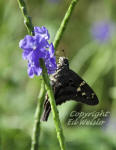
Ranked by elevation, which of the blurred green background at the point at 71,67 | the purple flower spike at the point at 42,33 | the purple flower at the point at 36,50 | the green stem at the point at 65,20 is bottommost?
the purple flower at the point at 36,50

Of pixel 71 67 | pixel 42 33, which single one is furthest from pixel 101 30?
pixel 42 33

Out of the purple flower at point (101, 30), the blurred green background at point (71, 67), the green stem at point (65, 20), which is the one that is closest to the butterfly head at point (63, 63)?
the green stem at point (65, 20)

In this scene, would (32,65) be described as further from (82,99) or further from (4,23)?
(4,23)

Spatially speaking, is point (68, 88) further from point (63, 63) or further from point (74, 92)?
point (63, 63)

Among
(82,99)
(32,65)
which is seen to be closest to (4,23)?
(82,99)

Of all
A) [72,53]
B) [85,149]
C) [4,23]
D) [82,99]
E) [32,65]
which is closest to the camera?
[32,65]

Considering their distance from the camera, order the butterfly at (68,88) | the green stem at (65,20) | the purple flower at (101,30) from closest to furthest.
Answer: the green stem at (65,20)
the butterfly at (68,88)
the purple flower at (101,30)

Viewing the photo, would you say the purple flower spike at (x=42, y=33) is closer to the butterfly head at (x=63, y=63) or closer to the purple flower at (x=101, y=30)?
the butterfly head at (x=63, y=63)
